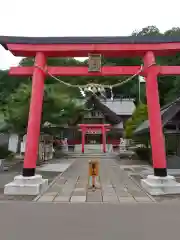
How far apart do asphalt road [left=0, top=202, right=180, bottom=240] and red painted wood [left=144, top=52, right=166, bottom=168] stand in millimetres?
2561

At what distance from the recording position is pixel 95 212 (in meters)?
7.09

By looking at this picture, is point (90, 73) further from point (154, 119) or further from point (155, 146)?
point (155, 146)

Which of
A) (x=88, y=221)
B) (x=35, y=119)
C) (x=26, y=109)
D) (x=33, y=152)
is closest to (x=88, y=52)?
(x=35, y=119)

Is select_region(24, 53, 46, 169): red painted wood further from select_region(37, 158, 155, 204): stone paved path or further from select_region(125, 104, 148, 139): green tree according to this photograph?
select_region(125, 104, 148, 139): green tree

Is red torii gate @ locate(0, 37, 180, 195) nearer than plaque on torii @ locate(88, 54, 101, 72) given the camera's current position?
Yes

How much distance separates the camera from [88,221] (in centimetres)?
618

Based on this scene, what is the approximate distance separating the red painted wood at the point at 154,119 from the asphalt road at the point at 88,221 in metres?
2.56

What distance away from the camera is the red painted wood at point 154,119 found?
34.0ft

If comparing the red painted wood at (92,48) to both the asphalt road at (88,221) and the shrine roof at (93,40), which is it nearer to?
the shrine roof at (93,40)

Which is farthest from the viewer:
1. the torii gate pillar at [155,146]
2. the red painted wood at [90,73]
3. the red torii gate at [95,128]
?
the red torii gate at [95,128]

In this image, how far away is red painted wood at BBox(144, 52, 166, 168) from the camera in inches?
408

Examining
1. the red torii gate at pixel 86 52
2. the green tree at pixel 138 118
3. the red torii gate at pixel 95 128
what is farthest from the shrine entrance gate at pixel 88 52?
the red torii gate at pixel 95 128

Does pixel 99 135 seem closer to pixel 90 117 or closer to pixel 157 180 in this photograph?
→ pixel 90 117

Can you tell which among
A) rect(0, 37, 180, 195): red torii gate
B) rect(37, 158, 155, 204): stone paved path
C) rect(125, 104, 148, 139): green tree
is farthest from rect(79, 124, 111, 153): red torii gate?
rect(0, 37, 180, 195): red torii gate
